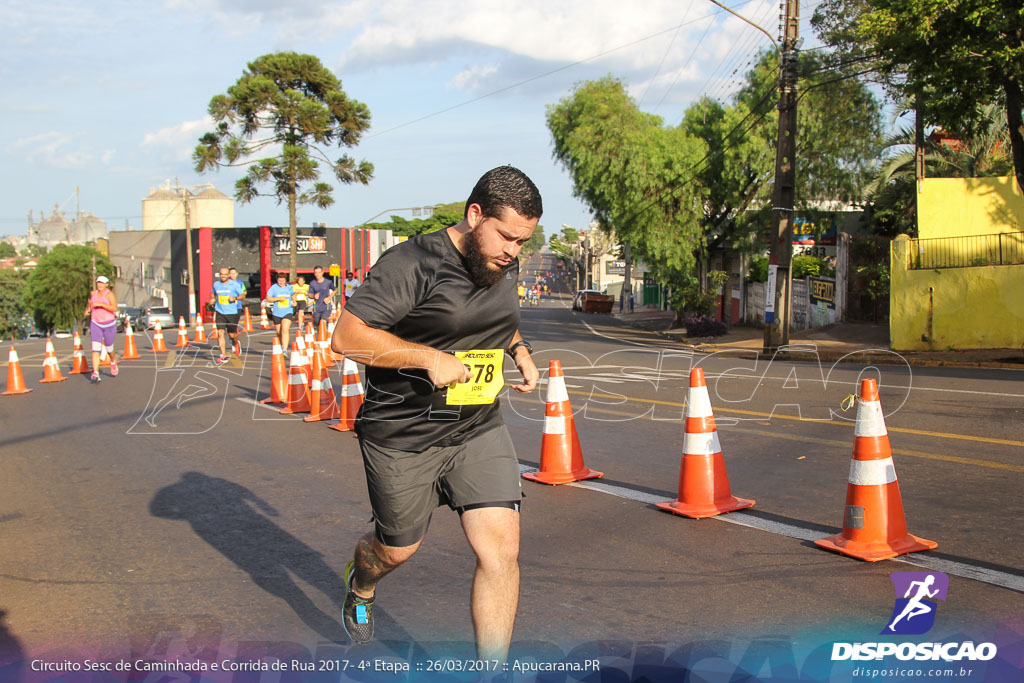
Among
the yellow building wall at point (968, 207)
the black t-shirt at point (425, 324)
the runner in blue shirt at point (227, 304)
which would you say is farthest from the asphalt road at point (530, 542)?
the yellow building wall at point (968, 207)

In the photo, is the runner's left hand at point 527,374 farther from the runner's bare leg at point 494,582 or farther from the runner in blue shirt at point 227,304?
the runner in blue shirt at point 227,304

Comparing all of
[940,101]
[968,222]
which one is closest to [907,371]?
[940,101]

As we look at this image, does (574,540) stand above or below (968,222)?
below

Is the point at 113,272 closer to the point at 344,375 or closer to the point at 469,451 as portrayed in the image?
the point at 344,375

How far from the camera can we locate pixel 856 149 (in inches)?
1234

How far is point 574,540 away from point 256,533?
2.00 meters

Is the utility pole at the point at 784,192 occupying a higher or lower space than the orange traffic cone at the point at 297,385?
higher

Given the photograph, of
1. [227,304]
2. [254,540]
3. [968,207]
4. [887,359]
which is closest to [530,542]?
[254,540]

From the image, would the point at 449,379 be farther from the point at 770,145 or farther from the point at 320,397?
the point at 770,145

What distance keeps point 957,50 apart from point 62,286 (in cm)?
7606

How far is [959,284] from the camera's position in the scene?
19.8 metres

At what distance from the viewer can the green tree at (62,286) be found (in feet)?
254

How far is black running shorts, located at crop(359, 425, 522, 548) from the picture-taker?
11.4ft

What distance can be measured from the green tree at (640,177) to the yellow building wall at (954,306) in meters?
13.6
